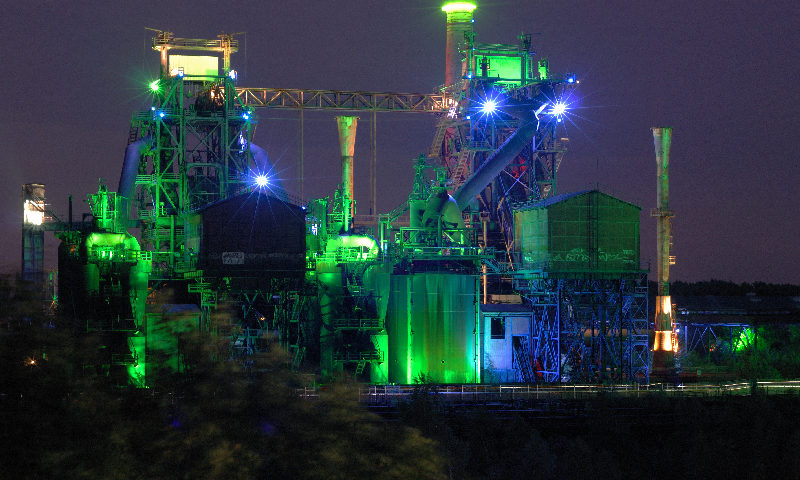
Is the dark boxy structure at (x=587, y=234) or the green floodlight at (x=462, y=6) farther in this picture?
the green floodlight at (x=462, y=6)

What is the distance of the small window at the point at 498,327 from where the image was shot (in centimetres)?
6488

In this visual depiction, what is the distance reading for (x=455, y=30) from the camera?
89688mm

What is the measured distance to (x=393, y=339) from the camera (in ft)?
205

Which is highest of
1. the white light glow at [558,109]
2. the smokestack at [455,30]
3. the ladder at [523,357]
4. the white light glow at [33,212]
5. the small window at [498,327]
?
the smokestack at [455,30]

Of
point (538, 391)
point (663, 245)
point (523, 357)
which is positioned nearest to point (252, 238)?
point (523, 357)

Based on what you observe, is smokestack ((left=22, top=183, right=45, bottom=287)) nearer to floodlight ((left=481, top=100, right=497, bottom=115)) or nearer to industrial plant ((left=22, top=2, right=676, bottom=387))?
industrial plant ((left=22, top=2, right=676, bottom=387))

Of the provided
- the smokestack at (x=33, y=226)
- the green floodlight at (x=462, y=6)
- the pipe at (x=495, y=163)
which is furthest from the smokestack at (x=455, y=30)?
the smokestack at (x=33, y=226)

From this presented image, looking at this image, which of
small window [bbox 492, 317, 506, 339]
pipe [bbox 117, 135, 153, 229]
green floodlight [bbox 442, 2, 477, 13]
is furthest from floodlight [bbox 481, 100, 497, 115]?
pipe [bbox 117, 135, 153, 229]

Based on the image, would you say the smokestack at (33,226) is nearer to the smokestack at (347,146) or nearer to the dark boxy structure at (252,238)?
the dark boxy structure at (252,238)

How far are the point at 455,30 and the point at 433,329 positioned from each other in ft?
117

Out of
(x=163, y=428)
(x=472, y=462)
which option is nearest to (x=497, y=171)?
(x=472, y=462)

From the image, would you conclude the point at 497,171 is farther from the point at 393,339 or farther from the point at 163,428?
the point at 163,428

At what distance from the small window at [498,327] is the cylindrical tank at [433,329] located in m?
2.27

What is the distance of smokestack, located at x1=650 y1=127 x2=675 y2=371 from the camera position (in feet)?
249
